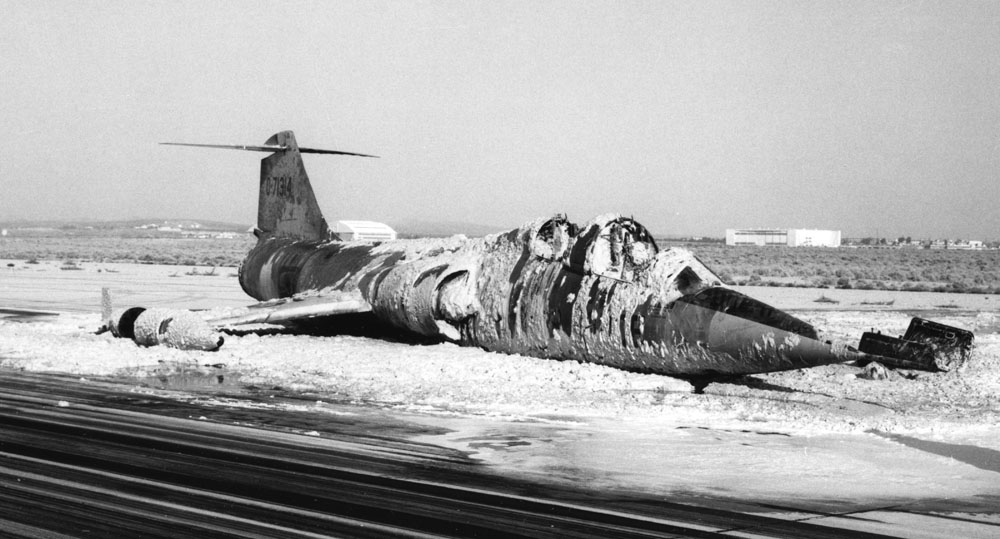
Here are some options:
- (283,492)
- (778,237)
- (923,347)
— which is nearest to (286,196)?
(923,347)

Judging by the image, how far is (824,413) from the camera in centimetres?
980

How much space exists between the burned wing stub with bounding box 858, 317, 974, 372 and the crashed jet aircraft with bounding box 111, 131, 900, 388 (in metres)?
0.38

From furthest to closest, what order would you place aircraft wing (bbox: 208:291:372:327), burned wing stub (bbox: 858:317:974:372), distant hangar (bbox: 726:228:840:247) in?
distant hangar (bbox: 726:228:840:247), aircraft wing (bbox: 208:291:372:327), burned wing stub (bbox: 858:317:974:372)

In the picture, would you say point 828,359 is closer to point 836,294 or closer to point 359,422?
point 359,422

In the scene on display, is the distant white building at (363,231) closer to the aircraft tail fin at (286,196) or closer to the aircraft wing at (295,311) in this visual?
the aircraft tail fin at (286,196)

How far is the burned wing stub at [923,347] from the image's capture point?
379 inches

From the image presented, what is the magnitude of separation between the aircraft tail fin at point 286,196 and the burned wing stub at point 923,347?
43.9ft

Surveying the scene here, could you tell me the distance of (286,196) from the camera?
2136 centimetres

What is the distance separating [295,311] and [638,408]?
7370mm

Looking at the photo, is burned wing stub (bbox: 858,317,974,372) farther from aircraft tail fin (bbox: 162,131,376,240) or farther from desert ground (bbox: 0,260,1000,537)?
aircraft tail fin (bbox: 162,131,376,240)

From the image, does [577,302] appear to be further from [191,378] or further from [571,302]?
[191,378]

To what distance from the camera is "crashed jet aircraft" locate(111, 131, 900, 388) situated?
1011cm

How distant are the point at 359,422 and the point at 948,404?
6278 millimetres

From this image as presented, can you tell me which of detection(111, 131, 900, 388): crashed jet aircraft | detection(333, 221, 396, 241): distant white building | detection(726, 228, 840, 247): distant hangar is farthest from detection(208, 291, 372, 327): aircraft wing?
detection(726, 228, 840, 247): distant hangar
